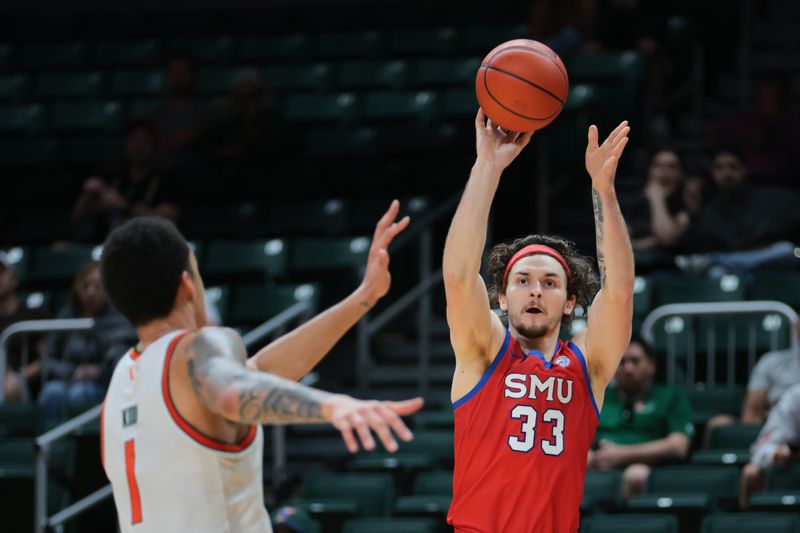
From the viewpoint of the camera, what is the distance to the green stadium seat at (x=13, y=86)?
1372 centimetres

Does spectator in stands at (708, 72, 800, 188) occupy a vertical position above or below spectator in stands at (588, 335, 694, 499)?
above

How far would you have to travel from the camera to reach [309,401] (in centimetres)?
329

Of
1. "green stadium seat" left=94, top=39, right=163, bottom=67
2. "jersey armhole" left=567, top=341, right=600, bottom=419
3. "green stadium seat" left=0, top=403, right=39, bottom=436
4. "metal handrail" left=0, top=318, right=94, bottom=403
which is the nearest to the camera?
"jersey armhole" left=567, top=341, right=600, bottom=419

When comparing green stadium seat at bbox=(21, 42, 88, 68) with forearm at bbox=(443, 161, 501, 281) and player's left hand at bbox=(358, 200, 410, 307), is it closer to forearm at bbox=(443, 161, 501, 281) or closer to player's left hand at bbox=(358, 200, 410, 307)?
forearm at bbox=(443, 161, 501, 281)

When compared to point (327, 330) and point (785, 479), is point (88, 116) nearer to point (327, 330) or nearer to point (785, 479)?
point (785, 479)

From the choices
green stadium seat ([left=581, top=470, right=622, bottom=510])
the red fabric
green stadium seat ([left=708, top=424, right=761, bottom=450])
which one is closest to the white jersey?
the red fabric

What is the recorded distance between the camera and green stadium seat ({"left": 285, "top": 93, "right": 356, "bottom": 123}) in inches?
487

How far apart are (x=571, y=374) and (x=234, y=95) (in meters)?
7.73

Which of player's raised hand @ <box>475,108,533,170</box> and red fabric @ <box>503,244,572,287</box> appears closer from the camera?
player's raised hand @ <box>475,108,533,170</box>

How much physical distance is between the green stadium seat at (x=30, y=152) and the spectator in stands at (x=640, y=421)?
6.16m

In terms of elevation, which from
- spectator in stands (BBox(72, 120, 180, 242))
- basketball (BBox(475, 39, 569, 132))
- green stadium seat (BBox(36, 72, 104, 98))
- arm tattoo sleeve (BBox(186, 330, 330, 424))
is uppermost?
green stadium seat (BBox(36, 72, 104, 98))

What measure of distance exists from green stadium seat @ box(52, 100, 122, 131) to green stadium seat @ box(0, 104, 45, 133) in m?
0.14

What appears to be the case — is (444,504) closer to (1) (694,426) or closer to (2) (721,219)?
(1) (694,426)

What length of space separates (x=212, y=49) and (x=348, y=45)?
137 centimetres
